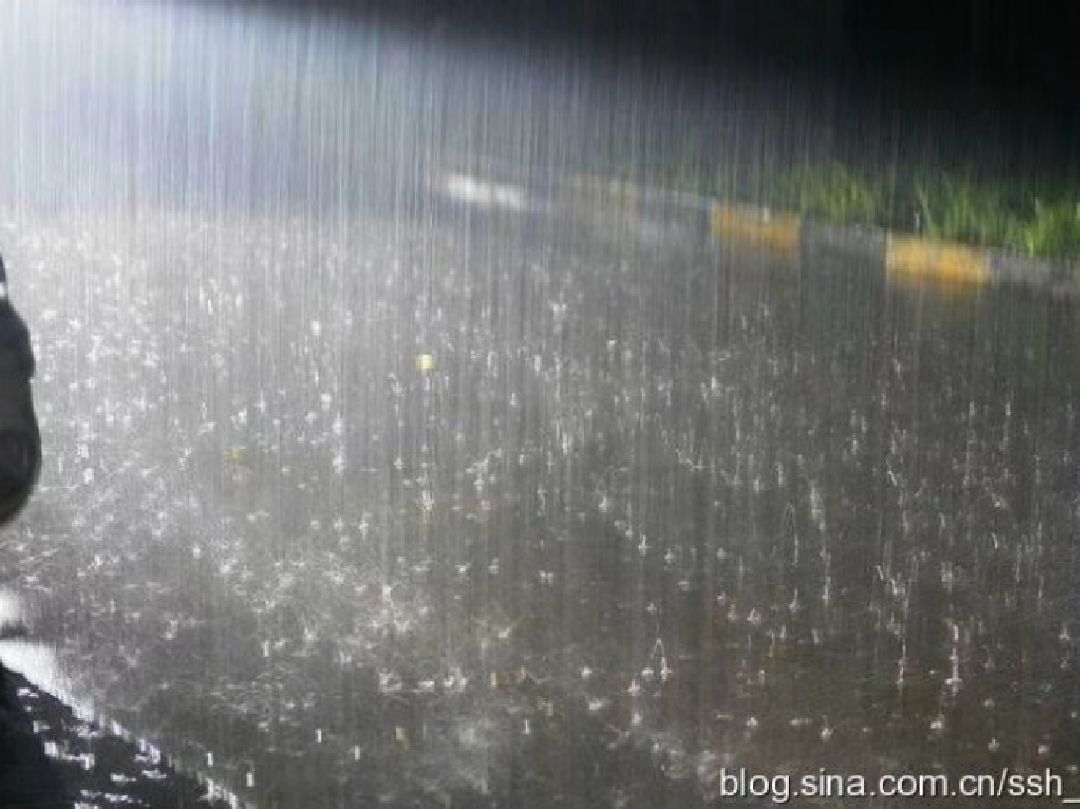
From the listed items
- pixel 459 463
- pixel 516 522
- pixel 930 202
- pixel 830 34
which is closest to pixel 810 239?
pixel 930 202

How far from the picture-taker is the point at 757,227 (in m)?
6.16

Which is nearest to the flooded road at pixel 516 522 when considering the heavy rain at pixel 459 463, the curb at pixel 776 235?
the heavy rain at pixel 459 463

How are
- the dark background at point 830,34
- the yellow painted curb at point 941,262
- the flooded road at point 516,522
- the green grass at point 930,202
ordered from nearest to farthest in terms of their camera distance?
the flooded road at point 516,522
the dark background at point 830,34
the yellow painted curb at point 941,262
the green grass at point 930,202

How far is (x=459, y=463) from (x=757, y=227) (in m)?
2.73

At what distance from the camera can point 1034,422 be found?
167 inches

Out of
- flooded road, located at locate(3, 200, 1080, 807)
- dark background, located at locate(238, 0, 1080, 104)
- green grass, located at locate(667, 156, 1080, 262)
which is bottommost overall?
flooded road, located at locate(3, 200, 1080, 807)

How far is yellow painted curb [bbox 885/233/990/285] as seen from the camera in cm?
587

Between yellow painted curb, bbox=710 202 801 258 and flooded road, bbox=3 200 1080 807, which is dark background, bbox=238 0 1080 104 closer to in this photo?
yellow painted curb, bbox=710 202 801 258

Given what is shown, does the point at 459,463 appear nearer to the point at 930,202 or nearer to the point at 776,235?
the point at 776,235

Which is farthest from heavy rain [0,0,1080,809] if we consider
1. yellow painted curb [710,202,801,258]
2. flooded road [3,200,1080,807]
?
yellow painted curb [710,202,801,258]

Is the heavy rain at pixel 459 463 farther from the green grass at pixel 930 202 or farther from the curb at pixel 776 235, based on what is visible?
the green grass at pixel 930 202

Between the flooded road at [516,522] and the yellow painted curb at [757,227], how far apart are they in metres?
0.80

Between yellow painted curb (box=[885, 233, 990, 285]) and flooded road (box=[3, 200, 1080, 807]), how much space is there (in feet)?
2.02

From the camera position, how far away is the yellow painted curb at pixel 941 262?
19.3 feet
